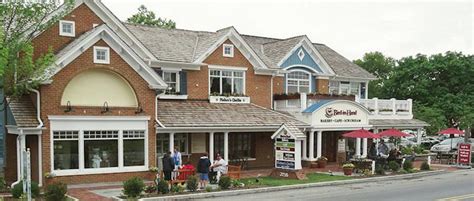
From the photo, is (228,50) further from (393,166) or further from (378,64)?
(378,64)

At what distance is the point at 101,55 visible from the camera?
21297mm

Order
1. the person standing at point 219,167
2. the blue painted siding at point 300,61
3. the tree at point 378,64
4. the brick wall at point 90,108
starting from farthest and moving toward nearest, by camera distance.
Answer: the tree at point 378,64 → the blue painted siding at point 300,61 → the person standing at point 219,167 → the brick wall at point 90,108

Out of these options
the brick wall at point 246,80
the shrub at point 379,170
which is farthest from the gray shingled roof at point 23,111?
the shrub at point 379,170

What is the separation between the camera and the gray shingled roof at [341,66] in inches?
1364

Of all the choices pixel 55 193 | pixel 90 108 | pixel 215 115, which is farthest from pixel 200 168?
pixel 55 193

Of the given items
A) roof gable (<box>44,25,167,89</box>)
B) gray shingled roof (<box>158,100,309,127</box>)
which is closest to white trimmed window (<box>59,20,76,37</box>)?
roof gable (<box>44,25,167,89</box>)

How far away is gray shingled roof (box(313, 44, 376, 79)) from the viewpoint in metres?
34.7

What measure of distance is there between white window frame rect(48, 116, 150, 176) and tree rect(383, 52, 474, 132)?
29.8 metres

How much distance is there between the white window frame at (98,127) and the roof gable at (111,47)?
1753 millimetres

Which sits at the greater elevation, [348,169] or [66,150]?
[66,150]

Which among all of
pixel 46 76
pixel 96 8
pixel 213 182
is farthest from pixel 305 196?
pixel 96 8

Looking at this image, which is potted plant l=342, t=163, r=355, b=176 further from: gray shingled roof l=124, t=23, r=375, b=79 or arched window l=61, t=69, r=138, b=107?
arched window l=61, t=69, r=138, b=107

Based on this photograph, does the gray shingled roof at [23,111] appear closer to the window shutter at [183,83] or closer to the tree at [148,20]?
the window shutter at [183,83]

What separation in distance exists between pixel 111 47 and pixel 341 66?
18.9 meters
